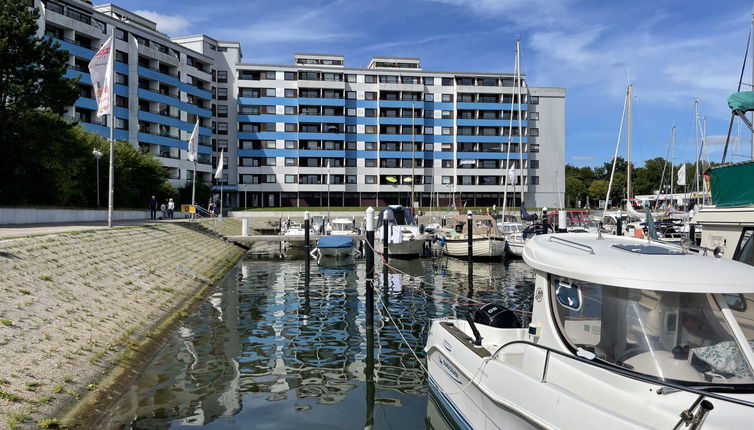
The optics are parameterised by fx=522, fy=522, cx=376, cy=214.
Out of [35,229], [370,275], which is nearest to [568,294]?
[370,275]

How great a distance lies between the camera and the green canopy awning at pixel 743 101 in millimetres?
15156

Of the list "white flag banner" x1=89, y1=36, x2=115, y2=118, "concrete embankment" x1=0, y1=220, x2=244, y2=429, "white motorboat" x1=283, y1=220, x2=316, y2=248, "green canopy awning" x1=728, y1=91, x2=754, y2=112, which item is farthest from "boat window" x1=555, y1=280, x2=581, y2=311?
"white motorboat" x1=283, y1=220, x2=316, y2=248

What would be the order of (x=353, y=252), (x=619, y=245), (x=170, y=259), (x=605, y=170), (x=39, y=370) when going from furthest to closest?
(x=605, y=170) < (x=353, y=252) < (x=170, y=259) < (x=39, y=370) < (x=619, y=245)

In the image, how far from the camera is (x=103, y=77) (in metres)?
22.5

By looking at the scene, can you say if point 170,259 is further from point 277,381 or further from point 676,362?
point 676,362

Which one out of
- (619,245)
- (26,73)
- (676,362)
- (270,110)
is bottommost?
(676,362)

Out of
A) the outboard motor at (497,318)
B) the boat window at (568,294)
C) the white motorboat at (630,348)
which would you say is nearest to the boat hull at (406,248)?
the outboard motor at (497,318)

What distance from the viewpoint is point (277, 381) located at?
11.0m

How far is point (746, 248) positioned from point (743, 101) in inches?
227

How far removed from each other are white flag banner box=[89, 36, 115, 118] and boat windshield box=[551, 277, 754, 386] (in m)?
22.0

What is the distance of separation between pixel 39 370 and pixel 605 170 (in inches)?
5391

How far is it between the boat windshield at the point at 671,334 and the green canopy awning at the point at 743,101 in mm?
12298

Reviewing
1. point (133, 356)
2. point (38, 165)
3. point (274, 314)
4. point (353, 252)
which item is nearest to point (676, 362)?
point (133, 356)

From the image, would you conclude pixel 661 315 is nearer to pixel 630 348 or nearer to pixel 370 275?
pixel 630 348
